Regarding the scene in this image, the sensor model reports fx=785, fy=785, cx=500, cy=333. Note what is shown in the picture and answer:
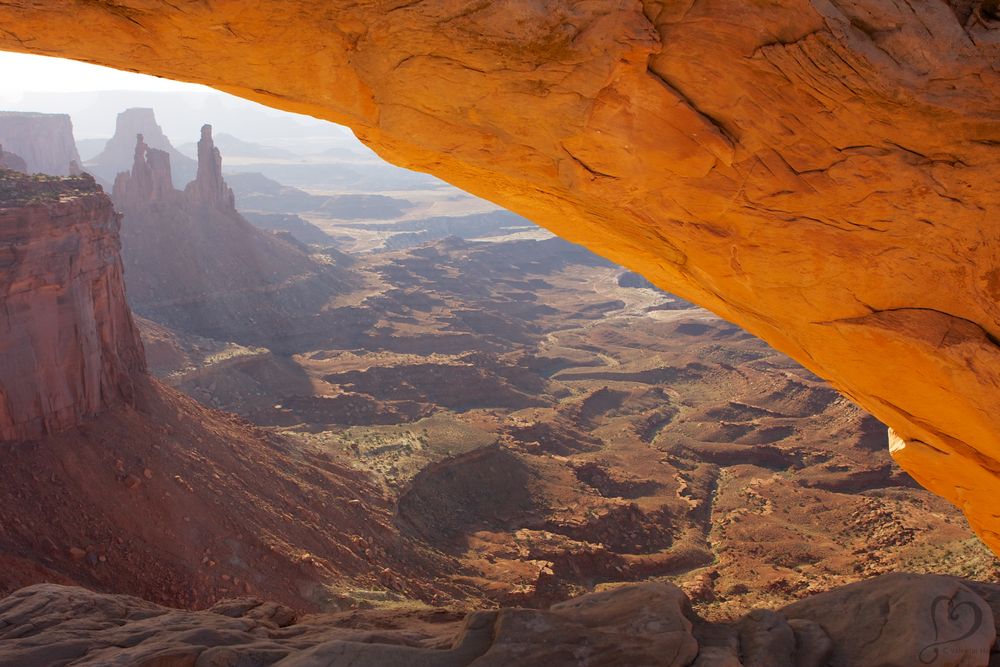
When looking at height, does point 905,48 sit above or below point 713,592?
above

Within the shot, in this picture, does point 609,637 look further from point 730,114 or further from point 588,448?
point 588,448

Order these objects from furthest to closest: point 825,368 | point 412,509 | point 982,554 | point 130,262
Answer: point 130,262, point 412,509, point 982,554, point 825,368

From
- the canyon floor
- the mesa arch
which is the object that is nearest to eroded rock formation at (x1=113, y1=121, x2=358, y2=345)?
the canyon floor

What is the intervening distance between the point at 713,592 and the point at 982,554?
7.71 m

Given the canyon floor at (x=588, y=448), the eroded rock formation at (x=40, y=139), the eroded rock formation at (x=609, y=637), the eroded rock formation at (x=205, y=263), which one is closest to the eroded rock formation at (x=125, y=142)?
the eroded rock formation at (x=40, y=139)

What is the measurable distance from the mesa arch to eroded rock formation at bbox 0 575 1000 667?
90.1 inches

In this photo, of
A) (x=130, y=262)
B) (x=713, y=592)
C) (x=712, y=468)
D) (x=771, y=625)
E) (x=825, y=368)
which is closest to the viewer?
(x=771, y=625)

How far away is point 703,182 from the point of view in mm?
7832

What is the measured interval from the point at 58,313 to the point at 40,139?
108349 mm

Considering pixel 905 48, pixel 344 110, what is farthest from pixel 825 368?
pixel 344 110

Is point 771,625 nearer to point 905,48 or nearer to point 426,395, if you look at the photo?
point 905,48

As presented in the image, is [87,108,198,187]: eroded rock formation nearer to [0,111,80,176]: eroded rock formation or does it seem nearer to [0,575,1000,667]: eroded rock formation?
[0,111,80,176]: eroded rock formation

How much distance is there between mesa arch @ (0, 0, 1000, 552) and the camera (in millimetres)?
6418

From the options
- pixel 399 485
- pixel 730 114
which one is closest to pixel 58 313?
pixel 399 485
